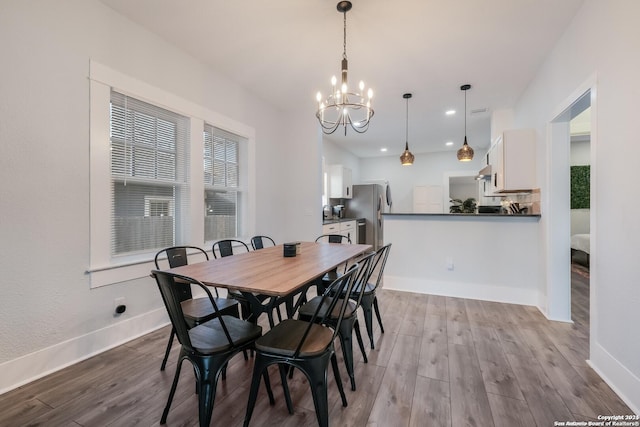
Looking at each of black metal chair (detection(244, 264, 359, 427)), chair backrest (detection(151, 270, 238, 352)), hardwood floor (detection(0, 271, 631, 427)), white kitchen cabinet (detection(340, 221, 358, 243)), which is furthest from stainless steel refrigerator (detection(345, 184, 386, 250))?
chair backrest (detection(151, 270, 238, 352))

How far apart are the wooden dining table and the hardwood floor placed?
1.91ft

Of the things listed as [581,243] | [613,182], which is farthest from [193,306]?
[581,243]

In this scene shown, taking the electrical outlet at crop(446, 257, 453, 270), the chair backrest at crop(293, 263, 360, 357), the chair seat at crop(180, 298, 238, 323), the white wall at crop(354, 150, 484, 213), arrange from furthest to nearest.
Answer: the white wall at crop(354, 150, 484, 213) → the electrical outlet at crop(446, 257, 453, 270) → the chair seat at crop(180, 298, 238, 323) → the chair backrest at crop(293, 263, 360, 357)

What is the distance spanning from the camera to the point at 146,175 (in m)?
2.58

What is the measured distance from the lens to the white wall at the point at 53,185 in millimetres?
1758

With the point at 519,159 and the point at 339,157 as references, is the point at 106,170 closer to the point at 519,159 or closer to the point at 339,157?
the point at 519,159

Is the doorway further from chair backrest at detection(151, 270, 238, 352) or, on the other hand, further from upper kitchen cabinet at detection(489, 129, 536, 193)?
chair backrest at detection(151, 270, 238, 352)

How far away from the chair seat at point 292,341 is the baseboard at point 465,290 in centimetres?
260

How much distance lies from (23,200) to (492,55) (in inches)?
163

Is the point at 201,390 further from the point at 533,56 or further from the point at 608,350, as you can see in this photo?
the point at 533,56

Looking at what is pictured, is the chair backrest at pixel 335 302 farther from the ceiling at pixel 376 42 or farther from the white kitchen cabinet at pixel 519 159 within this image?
the white kitchen cabinet at pixel 519 159

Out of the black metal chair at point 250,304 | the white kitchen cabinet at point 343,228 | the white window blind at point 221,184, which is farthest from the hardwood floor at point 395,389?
the white kitchen cabinet at point 343,228

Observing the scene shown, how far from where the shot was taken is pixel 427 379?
72.9 inches

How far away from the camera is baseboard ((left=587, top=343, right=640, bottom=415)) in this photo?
1.56 meters
